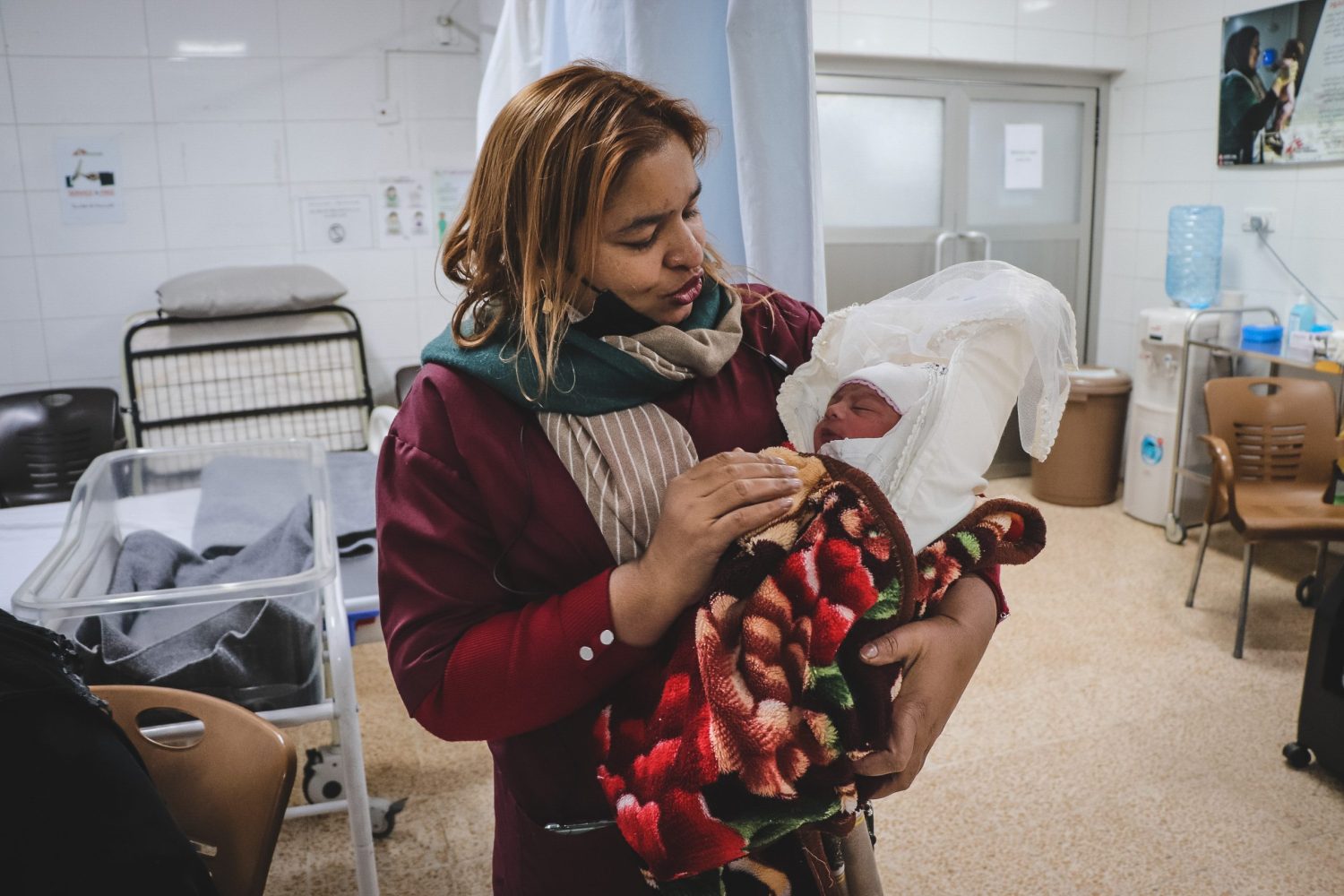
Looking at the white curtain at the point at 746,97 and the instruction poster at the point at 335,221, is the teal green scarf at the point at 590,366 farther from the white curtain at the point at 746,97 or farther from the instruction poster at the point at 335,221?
the instruction poster at the point at 335,221

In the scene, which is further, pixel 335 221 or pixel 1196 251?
pixel 1196 251

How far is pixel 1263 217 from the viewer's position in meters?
3.96

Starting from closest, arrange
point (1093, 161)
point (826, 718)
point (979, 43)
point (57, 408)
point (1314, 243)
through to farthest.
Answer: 1. point (826, 718)
2. point (57, 408)
3. point (1314, 243)
4. point (979, 43)
5. point (1093, 161)

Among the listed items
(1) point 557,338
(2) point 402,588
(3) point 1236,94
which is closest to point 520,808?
(2) point 402,588

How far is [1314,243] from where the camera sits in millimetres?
3785

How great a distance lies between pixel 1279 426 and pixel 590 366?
312cm

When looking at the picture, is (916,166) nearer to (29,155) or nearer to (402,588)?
(29,155)

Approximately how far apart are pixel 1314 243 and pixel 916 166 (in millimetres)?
1609

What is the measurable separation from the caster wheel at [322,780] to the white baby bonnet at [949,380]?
148 centimetres

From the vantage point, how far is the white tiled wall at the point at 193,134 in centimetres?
356

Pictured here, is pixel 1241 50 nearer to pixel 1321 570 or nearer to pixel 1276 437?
pixel 1276 437

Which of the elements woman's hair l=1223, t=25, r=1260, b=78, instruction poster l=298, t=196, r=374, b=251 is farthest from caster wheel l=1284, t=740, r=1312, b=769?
instruction poster l=298, t=196, r=374, b=251

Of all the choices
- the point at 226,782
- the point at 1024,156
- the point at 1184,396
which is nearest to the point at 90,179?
the point at 226,782

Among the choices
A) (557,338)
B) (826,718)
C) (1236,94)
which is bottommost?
(826,718)
